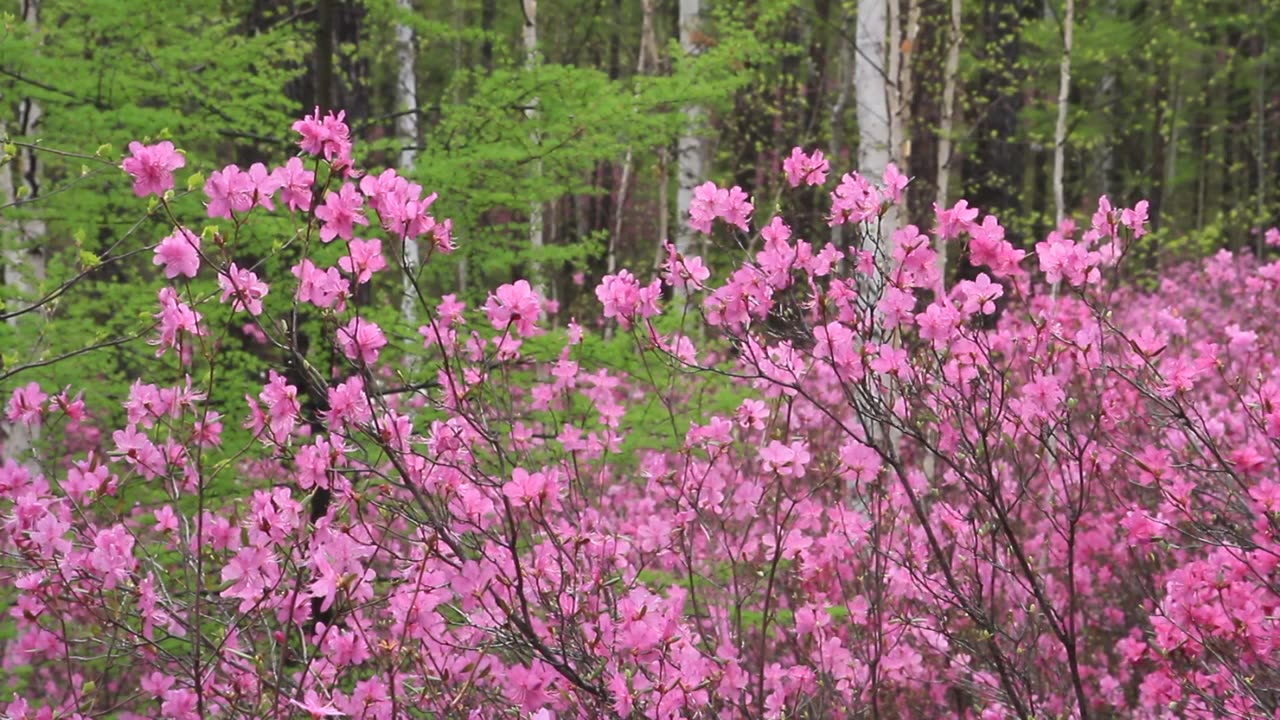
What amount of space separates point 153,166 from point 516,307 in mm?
851

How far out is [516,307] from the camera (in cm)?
242

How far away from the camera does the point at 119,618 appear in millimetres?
2414

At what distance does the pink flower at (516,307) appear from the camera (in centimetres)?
239

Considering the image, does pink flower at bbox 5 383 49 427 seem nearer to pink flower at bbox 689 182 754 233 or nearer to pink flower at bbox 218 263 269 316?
pink flower at bbox 218 263 269 316

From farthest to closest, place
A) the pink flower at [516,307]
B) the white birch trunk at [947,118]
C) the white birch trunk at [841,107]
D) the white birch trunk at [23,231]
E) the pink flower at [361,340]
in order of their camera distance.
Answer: the white birch trunk at [841,107] < the white birch trunk at [947,118] < the white birch trunk at [23,231] < the pink flower at [516,307] < the pink flower at [361,340]

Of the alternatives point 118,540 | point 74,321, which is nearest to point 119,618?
point 118,540

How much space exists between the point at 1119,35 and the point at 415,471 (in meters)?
11.9

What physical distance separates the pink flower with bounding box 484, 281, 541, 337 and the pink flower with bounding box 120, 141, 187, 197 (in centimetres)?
75

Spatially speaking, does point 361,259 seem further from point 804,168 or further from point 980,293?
point 980,293

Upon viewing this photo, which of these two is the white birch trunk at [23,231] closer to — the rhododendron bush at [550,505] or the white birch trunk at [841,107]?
the rhododendron bush at [550,505]

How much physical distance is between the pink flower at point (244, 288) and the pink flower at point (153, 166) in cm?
24

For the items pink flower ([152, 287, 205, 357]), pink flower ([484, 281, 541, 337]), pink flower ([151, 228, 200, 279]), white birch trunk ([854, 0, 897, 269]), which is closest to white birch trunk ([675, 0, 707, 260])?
white birch trunk ([854, 0, 897, 269])

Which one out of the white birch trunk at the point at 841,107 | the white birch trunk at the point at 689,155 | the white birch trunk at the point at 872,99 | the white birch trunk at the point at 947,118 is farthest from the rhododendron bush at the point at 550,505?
the white birch trunk at the point at 841,107

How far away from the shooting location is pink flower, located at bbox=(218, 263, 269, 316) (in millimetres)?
2188
